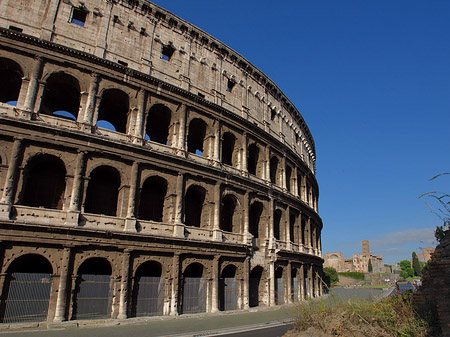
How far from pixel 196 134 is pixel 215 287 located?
1054 centimetres

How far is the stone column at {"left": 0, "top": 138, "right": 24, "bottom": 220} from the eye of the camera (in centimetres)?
1345

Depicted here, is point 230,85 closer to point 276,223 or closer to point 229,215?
point 229,215

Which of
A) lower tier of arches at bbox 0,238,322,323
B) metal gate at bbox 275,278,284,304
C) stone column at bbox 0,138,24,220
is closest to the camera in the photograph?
lower tier of arches at bbox 0,238,322,323

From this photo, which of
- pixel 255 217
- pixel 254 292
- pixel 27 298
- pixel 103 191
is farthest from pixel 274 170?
pixel 27 298

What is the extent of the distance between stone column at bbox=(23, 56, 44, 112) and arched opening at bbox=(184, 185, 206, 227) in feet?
30.7

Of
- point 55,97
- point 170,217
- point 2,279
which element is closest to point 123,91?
point 55,97

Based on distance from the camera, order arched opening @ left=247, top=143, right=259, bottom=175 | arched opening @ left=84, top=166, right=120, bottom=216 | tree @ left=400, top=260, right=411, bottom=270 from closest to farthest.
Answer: arched opening @ left=84, top=166, right=120, bottom=216 → arched opening @ left=247, top=143, right=259, bottom=175 → tree @ left=400, top=260, right=411, bottom=270

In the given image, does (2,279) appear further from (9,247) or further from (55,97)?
(55,97)

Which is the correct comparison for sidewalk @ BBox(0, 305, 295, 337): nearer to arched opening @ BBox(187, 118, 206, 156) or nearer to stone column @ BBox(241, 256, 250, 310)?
stone column @ BBox(241, 256, 250, 310)

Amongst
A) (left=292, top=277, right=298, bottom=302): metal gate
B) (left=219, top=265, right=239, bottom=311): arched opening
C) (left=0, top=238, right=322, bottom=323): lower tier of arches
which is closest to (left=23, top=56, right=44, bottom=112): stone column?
(left=0, top=238, right=322, bottom=323): lower tier of arches

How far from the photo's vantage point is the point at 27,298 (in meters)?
13.2

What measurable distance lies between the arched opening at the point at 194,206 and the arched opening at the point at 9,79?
10.9 meters

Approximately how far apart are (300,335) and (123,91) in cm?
1494

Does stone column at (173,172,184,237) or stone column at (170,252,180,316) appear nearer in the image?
stone column at (170,252,180,316)
